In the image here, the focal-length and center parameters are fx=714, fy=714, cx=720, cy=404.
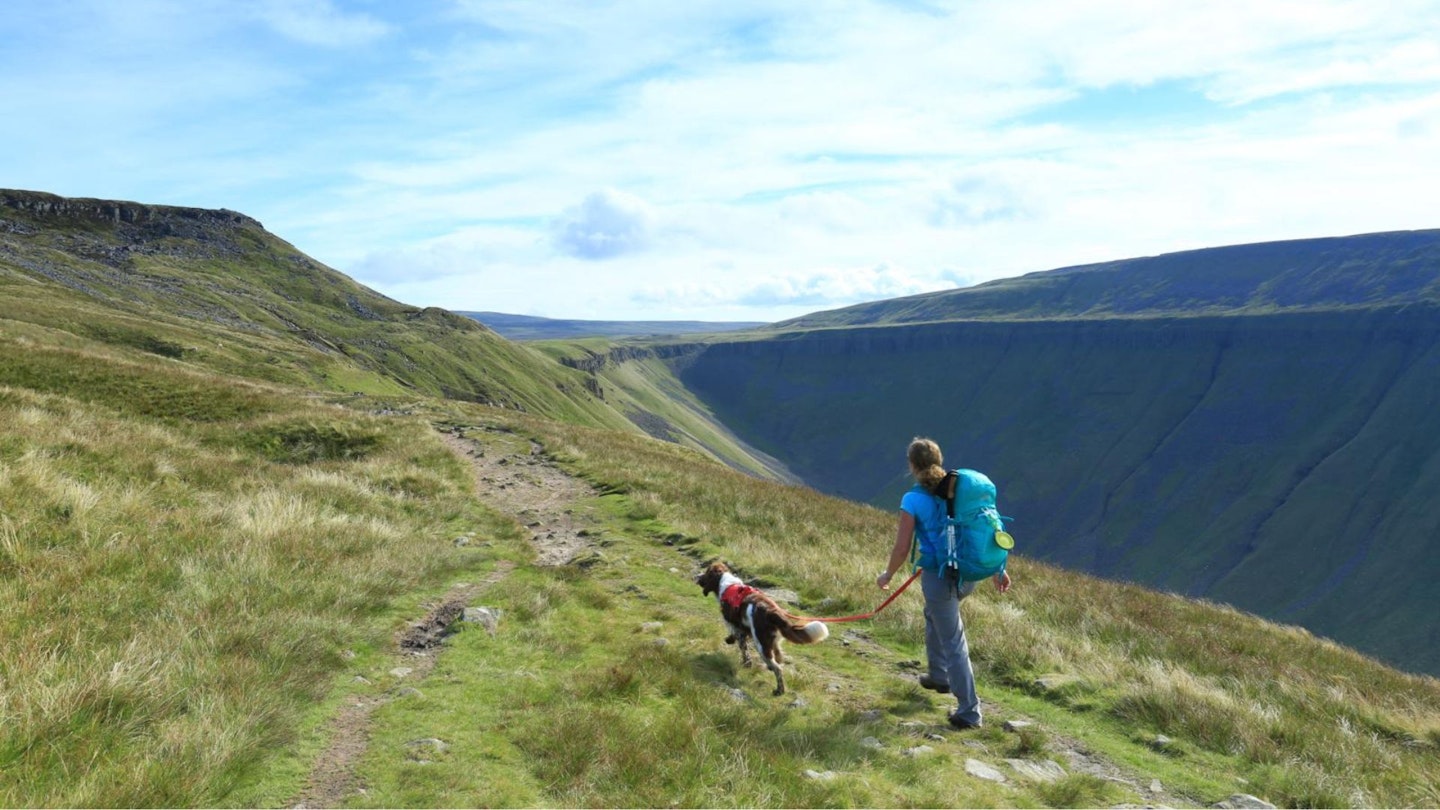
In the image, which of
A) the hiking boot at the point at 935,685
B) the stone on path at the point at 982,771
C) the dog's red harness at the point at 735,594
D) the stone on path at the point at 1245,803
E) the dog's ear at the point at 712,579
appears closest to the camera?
the stone on path at the point at 1245,803

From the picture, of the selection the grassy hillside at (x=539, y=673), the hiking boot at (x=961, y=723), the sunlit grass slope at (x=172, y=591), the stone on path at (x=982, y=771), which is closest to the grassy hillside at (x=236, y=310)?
the sunlit grass slope at (x=172, y=591)

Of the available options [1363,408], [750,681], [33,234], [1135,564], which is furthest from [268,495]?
[1363,408]

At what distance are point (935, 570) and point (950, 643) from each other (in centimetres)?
77

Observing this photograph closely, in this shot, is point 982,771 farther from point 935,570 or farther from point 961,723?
point 935,570

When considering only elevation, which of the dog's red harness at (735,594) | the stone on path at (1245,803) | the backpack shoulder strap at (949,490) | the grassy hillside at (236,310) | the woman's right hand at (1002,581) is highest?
the grassy hillside at (236,310)

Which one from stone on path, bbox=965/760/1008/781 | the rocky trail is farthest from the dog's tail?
stone on path, bbox=965/760/1008/781

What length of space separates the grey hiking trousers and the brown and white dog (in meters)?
1.21

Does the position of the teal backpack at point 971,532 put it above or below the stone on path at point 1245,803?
above

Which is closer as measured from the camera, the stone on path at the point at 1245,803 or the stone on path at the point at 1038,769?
the stone on path at the point at 1245,803

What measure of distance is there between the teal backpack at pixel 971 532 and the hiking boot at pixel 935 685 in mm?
1415

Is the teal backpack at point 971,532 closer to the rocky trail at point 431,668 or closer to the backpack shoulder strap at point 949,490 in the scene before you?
the backpack shoulder strap at point 949,490

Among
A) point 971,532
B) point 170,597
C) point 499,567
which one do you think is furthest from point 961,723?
point 170,597

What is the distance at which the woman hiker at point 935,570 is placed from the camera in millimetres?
7359

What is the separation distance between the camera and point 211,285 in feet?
319
